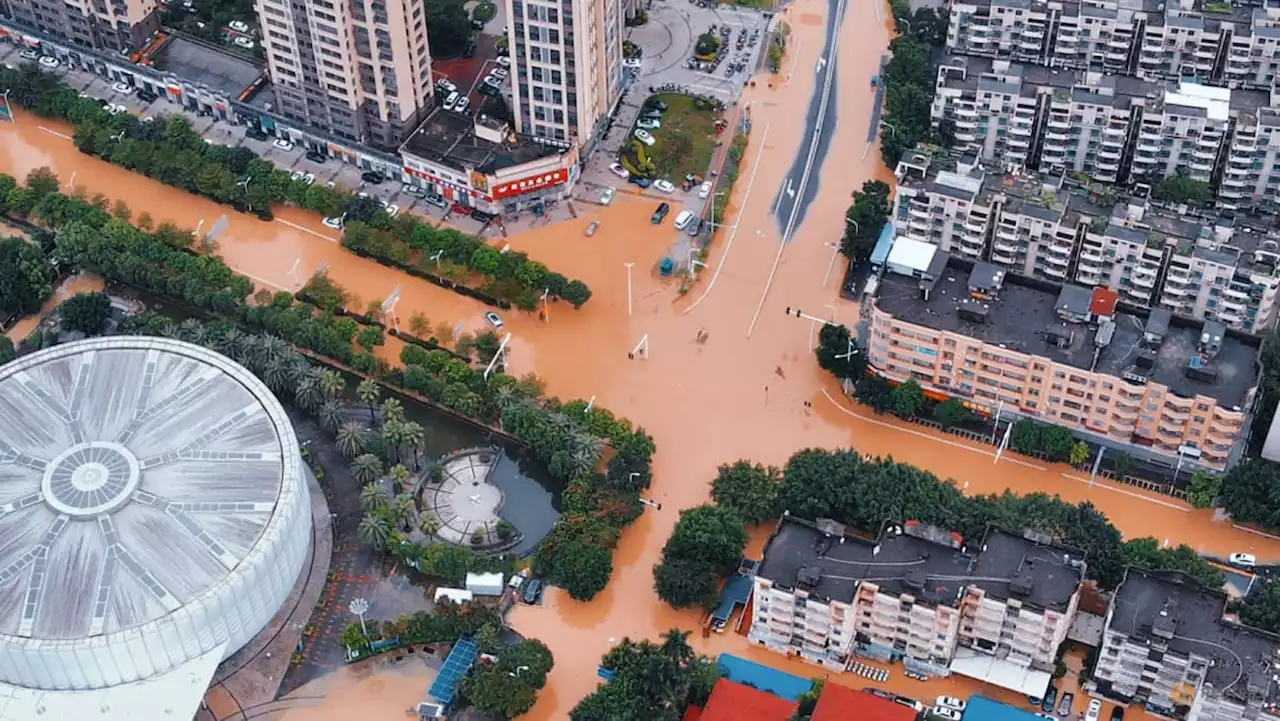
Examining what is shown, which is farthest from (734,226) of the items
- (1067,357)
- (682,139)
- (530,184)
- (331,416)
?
(331,416)

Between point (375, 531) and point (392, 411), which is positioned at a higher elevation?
point (392, 411)

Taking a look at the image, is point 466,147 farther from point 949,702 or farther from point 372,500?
point 949,702

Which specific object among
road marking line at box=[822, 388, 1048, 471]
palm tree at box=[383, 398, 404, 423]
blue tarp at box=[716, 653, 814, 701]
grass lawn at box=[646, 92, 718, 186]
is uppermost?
grass lawn at box=[646, 92, 718, 186]

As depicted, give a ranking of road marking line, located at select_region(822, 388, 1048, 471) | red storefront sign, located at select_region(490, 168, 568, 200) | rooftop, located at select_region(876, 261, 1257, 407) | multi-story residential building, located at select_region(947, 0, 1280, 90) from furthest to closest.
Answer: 1. multi-story residential building, located at select_region(947, 0, 1280, 90)
2. red storefront sign, located at select_region(490, 168, 568, 200)
3. road marking line, located at select_region(822, 388, 1048, 471)
4. rooftop, located at select_region(876, 261, 1257, 407)

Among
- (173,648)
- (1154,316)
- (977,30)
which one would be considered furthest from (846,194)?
(173,648)

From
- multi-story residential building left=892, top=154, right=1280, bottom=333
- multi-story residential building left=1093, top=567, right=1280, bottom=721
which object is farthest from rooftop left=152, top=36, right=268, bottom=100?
multi-story residential building left=1093, top=567, right=1280, bottom=721

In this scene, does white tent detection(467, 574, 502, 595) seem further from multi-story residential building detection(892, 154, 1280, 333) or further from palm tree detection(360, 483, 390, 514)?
multi-story residential building detection(892, 154, 1280, 333)
